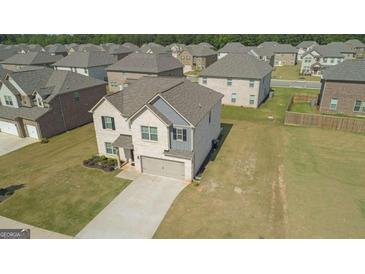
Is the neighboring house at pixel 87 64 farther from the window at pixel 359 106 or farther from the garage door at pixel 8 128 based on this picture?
the window at pixel 359 106

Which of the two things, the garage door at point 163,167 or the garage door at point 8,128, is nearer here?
the garage door at point 163,167

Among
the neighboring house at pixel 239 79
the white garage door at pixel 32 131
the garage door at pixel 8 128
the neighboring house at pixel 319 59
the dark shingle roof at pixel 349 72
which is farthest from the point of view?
the neighboring house at pixel 319 59

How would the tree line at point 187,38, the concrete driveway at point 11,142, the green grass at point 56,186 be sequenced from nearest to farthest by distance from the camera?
1. the green grass at point 56,186
2. the concrete driveway at point 11,142
3. the tree line at point 187,38

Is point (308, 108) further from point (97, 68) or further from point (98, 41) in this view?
point (98, 41)

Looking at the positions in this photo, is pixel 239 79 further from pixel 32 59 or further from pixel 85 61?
pixel 32 59

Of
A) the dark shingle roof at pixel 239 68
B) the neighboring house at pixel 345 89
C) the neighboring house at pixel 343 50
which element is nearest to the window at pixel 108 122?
the dark shingle roof at pixel 239 68

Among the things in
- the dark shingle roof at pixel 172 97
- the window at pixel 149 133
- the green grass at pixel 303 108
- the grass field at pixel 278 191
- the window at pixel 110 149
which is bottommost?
the grass field at pixel 278 191
